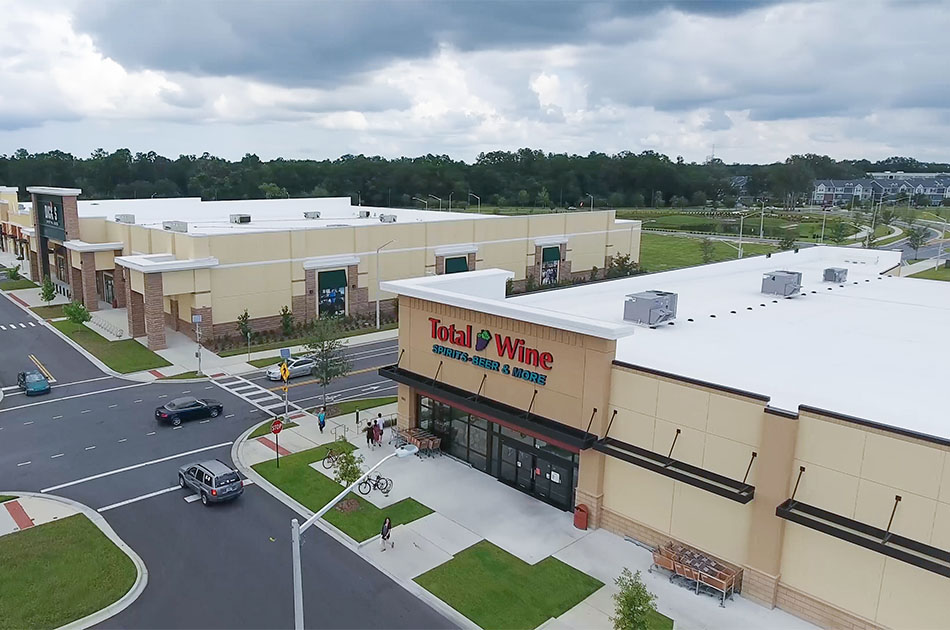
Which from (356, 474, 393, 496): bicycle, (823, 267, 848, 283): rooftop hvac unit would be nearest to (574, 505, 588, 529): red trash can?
(356, 474, 393, 496): bicycle

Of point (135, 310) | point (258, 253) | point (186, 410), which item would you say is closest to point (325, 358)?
point (186, 410)

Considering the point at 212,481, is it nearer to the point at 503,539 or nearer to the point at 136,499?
the point at 136,499

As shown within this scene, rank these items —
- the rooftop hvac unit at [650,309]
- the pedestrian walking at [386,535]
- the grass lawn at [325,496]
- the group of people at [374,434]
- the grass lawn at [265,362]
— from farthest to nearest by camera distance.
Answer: the grass lawn at [265,362] < the group of people at [374,434] < the rooftop hvac unit at [650,309] < the grass lawn at [325,496] < the pedestrian walking at [386,535]

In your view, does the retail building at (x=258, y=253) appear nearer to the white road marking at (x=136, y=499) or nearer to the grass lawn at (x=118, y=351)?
the grass lawn at (x=118, y=351)

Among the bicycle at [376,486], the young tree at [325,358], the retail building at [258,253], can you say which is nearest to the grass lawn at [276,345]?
the retail building at [258,253]

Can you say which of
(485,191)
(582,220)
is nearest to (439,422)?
(582,220)

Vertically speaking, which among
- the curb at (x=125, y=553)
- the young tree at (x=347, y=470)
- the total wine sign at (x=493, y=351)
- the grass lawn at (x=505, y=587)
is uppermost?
the total wine sign at (x=493, y=351)

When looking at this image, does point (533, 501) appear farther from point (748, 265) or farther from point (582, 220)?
point (582, 220)

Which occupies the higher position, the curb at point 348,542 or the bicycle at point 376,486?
the bicycle at point 376,486
